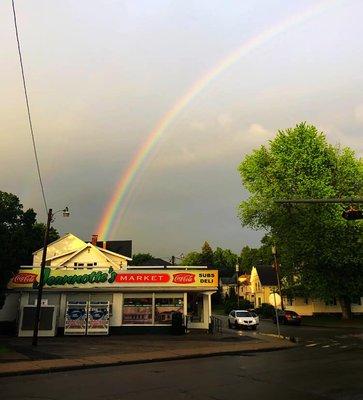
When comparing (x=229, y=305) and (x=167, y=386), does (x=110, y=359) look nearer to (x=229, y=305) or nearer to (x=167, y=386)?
(x=167, y=386)

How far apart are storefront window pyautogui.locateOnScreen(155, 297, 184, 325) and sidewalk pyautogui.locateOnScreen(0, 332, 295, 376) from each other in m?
3.24

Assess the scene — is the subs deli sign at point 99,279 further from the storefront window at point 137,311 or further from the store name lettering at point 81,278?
the storefront window at point 137,311

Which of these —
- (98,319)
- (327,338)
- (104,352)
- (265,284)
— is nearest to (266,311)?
(265,284)

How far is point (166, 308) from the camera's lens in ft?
100

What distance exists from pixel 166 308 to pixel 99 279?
16.7ft

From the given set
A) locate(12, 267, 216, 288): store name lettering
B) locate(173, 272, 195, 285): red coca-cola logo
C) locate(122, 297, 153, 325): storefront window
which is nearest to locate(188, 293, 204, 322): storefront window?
locate(173, 272, 195, 285): red coca-cola logo

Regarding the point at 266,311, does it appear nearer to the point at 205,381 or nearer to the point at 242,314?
the point at 242,314

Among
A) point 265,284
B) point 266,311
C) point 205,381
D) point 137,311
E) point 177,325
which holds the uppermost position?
point 265,284

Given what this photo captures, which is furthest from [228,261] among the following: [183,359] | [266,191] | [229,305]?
[183,359]

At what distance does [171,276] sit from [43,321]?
8.88 metres

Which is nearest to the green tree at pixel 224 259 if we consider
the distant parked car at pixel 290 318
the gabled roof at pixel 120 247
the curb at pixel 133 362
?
the gabled roof at pixel 120 247

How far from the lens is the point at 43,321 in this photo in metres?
27.9

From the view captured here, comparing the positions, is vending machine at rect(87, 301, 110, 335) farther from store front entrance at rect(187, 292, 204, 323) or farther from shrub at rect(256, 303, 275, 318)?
shrub at rect(256, 303, 275, 318)

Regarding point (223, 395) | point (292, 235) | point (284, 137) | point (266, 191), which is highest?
point (284, 137)
